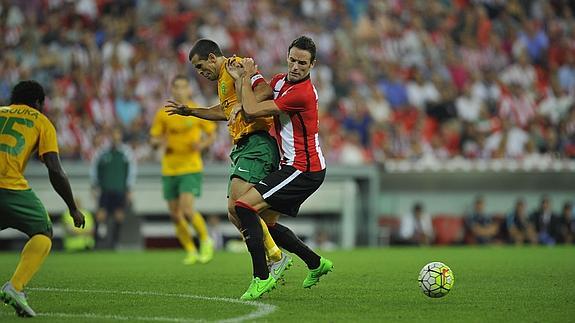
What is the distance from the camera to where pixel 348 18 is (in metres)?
26.4

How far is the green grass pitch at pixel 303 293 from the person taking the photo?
26.2 ft

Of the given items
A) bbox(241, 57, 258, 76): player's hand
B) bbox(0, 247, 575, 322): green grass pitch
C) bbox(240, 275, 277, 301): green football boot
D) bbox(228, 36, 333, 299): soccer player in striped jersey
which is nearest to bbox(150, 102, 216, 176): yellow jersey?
bbox(0, 247, 575, 322): green grass pitch

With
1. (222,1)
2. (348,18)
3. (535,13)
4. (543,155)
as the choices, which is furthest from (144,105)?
(535,13)

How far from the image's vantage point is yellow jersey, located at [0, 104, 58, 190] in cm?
797

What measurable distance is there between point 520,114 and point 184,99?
1184 centimetres

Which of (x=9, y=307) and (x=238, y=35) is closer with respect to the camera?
(x=9, y=307)

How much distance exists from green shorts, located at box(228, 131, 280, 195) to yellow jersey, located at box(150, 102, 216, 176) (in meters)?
5.53

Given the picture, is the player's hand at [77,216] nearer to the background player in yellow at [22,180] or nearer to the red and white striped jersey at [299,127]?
the background player in yellow at [22,180]

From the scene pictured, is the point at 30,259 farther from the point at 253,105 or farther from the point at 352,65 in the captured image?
the point at 352,65

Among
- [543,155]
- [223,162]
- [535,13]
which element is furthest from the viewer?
[535,13]

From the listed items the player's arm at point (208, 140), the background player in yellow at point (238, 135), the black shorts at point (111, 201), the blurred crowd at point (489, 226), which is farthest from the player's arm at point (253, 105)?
the blurred crowd at point (489, 226)

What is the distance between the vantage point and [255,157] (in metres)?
9.62

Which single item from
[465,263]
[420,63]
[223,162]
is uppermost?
[420,63]

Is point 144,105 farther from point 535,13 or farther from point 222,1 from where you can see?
point 535,13
